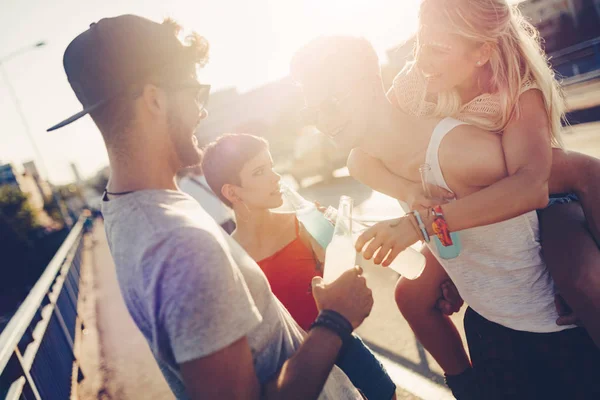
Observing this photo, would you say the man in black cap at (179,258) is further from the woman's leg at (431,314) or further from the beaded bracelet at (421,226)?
the woman's leg at (431,314)

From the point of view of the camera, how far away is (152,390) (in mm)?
4004

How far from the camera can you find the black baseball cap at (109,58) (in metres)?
1.25

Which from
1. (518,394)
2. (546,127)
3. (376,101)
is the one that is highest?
(376,101)

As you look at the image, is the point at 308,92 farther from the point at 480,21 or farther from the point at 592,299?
the point at 592,299

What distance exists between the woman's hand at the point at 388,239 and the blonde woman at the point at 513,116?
0.07ft

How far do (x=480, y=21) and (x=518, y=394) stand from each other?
1.47 m

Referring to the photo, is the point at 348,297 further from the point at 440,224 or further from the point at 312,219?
the point at 312,219

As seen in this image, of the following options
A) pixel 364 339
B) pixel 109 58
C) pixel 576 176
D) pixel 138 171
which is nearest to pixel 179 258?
pixel 138 171

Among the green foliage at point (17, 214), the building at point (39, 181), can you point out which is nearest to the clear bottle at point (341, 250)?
the green foliage at point (17, 214)

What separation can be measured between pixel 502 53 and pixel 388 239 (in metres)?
0.76

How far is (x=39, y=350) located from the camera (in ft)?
11.2

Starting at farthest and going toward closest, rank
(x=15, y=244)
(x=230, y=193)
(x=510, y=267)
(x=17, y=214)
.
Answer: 1. (x=17, y=214)
2. (x=15, y=244)
3. (x=230, y=193)
4. (x=510, y=267)

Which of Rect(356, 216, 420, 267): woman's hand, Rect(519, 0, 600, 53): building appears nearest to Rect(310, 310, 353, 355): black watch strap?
Rect(356, 216, 420, 267): woman's hand

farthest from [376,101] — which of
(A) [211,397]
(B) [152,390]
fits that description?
(B) [152,390]
